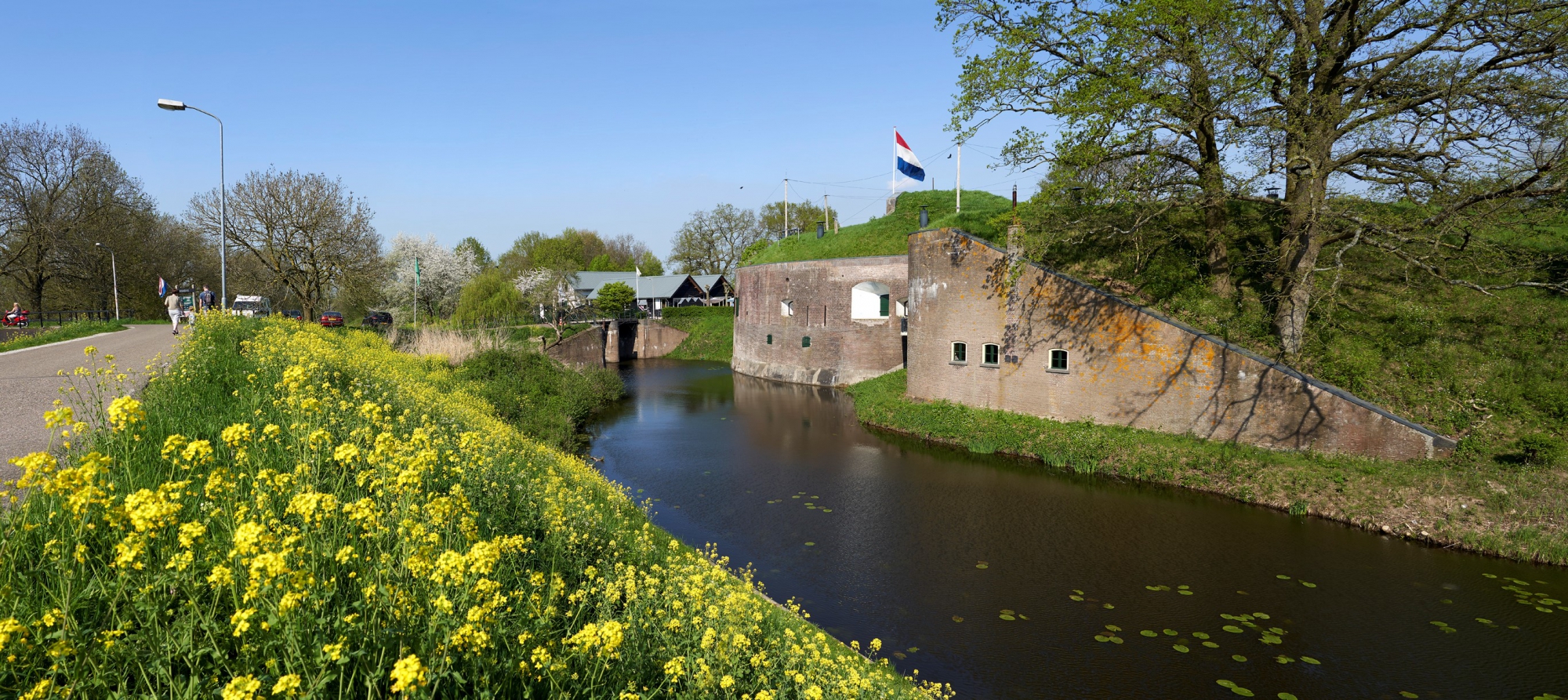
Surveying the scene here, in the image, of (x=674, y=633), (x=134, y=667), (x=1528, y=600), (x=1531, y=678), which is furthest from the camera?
(x=1528, y=600)

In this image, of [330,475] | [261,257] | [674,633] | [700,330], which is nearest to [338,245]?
[261,257]

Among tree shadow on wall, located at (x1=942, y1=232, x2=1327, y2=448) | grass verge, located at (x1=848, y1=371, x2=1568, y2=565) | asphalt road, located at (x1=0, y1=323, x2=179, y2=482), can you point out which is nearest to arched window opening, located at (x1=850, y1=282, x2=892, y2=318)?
tree shadow on wall, located at (x1=942, y1=232, x2=1327, y2=448)

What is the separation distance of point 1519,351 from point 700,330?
126ft

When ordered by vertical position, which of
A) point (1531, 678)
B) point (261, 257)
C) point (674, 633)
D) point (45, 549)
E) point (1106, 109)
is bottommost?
point (1531, 678)

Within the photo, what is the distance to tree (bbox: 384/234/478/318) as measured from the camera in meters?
48.8

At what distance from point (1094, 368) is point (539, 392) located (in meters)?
15.8

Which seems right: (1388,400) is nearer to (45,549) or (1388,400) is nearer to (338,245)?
(45,549)

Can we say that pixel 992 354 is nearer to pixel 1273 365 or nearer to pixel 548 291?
pixel 1273 365

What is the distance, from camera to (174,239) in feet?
150

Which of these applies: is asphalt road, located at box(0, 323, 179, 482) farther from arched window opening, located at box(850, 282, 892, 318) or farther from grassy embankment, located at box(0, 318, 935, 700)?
arched window opening, located at box(850, 282, 892, 318)

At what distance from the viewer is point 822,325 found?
105 feet

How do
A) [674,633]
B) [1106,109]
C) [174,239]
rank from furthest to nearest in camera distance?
1. [174,239]
2. [1106,109]
3. [674,633]

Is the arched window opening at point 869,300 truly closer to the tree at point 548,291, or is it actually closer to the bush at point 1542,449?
the bush at point 1542,449

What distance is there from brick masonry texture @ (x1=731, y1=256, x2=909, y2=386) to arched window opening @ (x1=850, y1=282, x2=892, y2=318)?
0.20 metres
